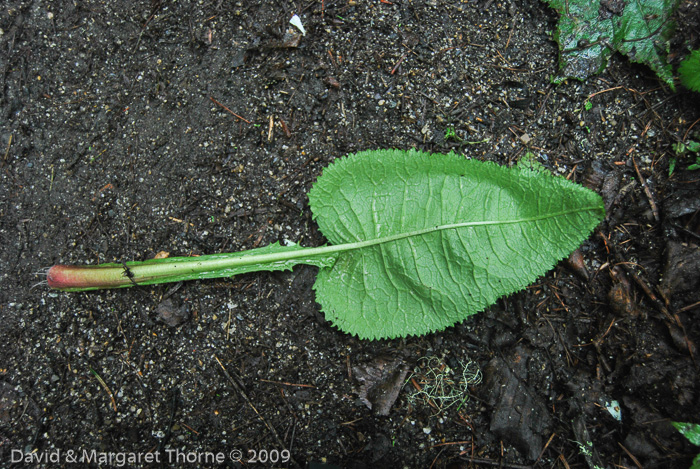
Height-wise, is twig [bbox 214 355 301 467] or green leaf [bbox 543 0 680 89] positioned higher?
green leaf [bbox 543 0 680 89]

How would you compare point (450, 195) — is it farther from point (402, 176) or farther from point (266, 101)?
point (266, 101)

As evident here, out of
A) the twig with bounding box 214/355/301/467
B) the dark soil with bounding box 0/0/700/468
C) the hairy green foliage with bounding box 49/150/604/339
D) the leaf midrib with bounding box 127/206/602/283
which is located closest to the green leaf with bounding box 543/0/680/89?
the dark soil with bounding box 0/0/700/468

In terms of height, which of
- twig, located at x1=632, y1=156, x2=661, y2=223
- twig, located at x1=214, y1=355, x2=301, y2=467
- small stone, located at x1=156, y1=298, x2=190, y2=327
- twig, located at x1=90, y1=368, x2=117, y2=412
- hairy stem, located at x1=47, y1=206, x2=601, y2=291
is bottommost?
twig, located at x1=90, y1=368, x2=117, y2=412

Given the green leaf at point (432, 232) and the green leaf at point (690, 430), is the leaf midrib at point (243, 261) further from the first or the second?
the green leaf at point (690, 430)

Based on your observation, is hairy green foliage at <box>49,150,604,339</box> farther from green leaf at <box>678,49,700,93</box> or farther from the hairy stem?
green leaf at <box>678,49,700,93</box>

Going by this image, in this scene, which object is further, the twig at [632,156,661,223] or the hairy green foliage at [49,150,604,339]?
the twig at [632,156,661,223]

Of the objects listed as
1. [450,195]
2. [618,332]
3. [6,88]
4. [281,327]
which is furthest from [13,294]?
[618,332]
